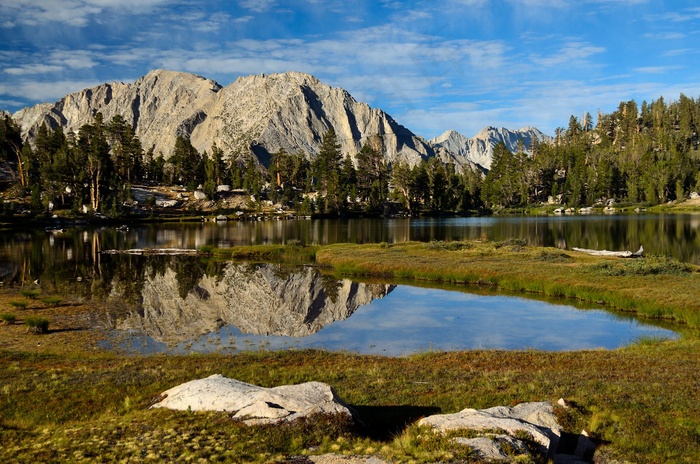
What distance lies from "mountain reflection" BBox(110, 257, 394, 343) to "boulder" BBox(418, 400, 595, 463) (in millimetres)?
23515

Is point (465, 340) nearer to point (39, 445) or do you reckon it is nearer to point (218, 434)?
point (218, 434)

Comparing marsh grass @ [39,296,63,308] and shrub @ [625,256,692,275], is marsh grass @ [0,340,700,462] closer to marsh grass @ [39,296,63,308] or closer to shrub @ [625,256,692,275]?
marsh grass @ [39,296,63,308]

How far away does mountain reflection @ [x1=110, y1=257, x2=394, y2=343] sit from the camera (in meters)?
37.5

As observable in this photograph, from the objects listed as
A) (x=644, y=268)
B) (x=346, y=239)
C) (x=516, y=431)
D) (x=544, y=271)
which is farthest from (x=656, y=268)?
(x=346, y=239)

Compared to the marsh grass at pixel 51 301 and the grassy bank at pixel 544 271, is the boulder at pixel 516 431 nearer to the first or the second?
the grassy bank at pixel 544 271

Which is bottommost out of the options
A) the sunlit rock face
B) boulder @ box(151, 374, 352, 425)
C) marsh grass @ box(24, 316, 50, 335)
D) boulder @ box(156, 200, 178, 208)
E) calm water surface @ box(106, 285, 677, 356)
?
calm water surface @ box(106, 285, 677, 356)

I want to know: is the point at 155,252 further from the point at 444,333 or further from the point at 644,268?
the point at 644,268

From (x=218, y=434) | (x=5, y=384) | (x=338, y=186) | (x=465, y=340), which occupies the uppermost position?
(x=338, y=186)

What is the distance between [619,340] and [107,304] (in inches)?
1617

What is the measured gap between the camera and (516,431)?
1220cm

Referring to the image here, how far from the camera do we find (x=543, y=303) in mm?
45094

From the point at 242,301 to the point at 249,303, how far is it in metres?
1.07

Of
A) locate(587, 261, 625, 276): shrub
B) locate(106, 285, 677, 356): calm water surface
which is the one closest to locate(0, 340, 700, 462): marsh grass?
locate(106, 285, 677, 356): calm water surface

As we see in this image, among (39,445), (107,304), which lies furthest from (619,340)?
(107,304)
